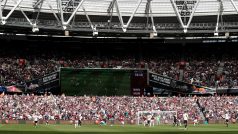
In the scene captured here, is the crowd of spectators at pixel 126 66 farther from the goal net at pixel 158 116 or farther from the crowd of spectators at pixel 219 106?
the goal net at pixel 158 116

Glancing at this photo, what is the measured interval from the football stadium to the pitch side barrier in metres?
0.14

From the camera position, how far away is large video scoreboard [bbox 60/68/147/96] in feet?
215

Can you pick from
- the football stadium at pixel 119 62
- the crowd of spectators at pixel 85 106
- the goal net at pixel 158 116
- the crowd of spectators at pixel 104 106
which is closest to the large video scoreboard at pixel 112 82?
the football stadium at pixel 119 62

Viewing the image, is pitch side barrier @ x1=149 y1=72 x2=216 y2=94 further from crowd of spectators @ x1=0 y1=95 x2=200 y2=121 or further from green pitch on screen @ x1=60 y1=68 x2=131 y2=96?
crowd of spectators @ x1=0 y1=95 x2=200 y2=121

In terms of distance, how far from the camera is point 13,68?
227 feet

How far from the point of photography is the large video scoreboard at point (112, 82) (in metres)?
65.6

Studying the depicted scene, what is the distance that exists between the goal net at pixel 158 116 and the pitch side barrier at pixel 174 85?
35.4 feet

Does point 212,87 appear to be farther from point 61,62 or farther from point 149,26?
point 61,62

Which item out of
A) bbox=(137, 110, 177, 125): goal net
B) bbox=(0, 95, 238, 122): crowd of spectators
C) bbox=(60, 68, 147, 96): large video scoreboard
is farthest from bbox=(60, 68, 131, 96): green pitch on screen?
bbox=(137, 110, 177, 125): goal net

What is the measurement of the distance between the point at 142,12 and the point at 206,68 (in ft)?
44.3

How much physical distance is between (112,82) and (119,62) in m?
7.74

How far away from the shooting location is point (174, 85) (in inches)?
2660

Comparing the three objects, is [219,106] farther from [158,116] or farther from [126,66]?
[126,66]

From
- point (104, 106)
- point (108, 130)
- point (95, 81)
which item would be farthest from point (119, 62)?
point (108, 130)
